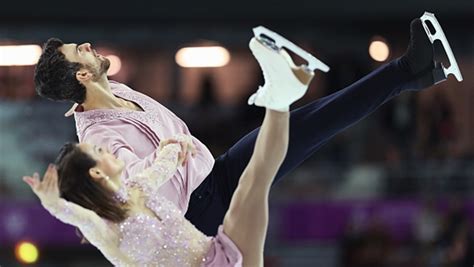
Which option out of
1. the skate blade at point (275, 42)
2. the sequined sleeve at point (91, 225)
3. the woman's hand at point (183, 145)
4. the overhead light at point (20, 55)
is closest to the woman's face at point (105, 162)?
the sequined sleeve at point (91, 225)

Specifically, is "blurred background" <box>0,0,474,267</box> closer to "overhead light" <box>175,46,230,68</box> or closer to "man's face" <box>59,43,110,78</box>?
"overhead light" <box>175,46,230,68</box>

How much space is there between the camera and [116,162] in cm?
309

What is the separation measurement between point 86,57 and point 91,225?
0.69m

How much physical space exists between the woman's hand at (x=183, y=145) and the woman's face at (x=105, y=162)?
0.23m

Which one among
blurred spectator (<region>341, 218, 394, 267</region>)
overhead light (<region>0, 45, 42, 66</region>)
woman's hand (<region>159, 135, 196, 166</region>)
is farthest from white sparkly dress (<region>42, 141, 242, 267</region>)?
overhead light (<region>0, 45, 42, 66</region>)

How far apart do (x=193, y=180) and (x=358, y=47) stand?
4888 mm

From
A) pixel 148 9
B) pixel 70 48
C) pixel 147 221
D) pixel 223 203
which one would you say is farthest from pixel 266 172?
pixel 148 9

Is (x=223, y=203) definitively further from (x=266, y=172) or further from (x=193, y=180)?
(x=266, y=172)

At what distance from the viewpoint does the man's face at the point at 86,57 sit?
3.47 m

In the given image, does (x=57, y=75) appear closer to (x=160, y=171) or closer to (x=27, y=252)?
(x=160, y=171)

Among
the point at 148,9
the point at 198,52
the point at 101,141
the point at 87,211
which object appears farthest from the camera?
the point at 198,52

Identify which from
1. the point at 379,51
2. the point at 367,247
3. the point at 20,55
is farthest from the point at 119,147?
the point at 379,51

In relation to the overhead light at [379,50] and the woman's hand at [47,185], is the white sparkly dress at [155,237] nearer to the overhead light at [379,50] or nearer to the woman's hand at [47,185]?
the woman's hand at [47,185]

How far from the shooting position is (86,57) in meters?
3.48
